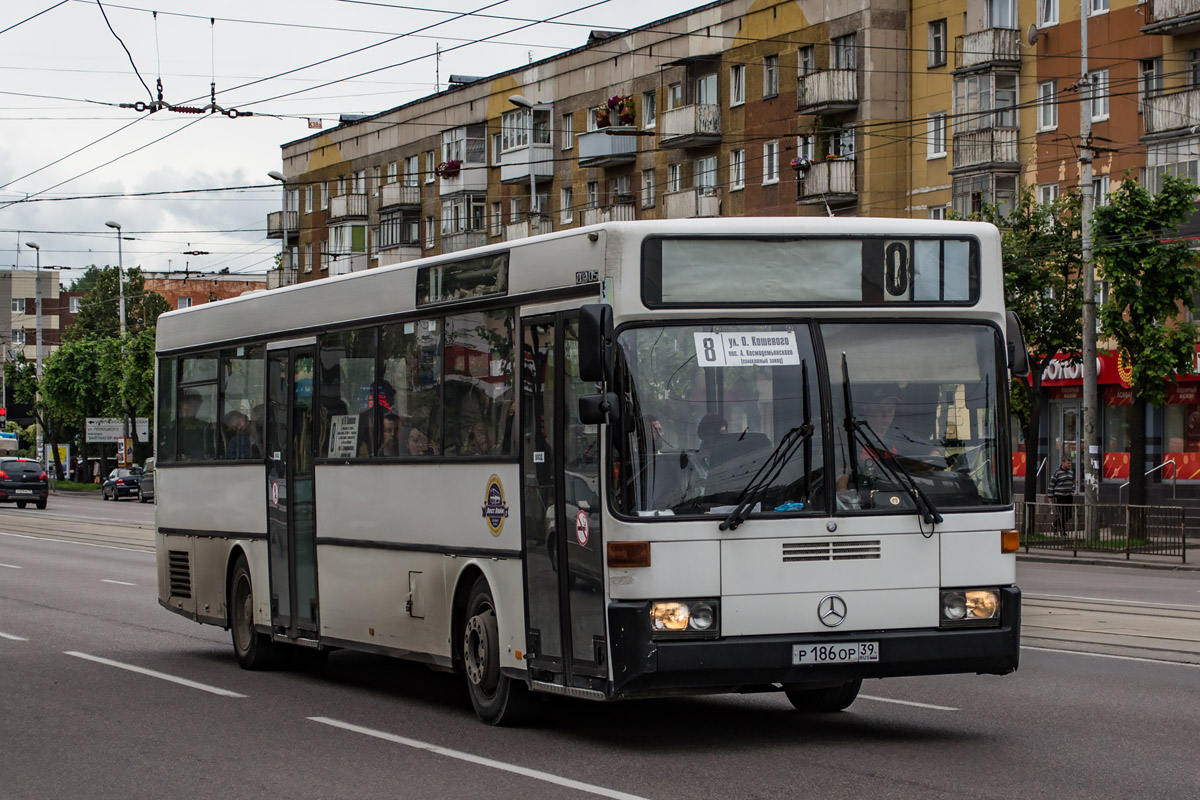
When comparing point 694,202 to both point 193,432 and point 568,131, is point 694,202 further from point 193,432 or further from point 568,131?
point 193,432

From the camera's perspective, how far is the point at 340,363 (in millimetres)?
12805

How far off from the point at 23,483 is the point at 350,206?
2291 cm

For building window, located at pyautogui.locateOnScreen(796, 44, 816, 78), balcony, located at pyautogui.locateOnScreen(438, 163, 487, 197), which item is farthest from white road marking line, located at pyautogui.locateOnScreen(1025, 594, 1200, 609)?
balcony, located at pyautogui.locateOnScreen(438, 163, 487, 197)

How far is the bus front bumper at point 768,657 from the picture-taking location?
29.5 ft

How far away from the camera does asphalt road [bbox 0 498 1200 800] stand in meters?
8.48

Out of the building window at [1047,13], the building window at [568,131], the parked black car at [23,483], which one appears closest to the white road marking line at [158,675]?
the building window at [1047,13]

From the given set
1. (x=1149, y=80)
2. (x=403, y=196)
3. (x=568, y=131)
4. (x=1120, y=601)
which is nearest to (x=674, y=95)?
(x=568, y=131)

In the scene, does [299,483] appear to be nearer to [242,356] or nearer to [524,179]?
[242,356]

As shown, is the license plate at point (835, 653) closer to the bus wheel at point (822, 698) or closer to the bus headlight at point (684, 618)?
the bus headlight at point (684, 618)

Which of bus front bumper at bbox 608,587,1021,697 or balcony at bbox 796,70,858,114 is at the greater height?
balcony at bbox 796,70,858,114

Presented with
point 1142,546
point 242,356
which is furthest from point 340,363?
point 1142,546

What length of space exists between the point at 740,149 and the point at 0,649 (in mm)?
42207

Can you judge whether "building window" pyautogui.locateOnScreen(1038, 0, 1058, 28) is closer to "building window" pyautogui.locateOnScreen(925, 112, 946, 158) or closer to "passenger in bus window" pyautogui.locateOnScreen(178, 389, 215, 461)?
"building window" pyautogui.locateOnScreen(925, 112, 946, 158)

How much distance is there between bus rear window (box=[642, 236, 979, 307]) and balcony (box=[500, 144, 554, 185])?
179ft
